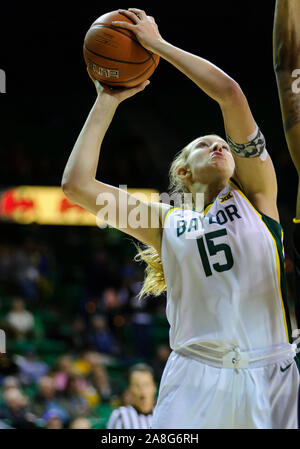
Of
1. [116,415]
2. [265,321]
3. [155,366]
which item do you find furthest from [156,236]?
[155,366]

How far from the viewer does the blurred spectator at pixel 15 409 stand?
6230 mm

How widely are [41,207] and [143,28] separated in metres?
10.1

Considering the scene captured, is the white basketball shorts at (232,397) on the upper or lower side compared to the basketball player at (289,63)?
lower

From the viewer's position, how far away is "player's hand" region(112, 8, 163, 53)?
2.65 meters

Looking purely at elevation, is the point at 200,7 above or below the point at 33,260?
above

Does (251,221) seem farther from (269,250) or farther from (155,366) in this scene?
(155,366)

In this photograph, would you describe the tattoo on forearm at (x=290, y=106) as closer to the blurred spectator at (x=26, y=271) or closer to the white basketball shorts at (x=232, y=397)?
the white basketball shorts at (x=232, y=397)

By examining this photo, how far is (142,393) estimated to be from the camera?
471 centimetres

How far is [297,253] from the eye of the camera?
81.3 inches

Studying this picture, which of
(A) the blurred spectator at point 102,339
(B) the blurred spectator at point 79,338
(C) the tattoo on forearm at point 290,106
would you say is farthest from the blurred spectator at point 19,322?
(C) the tattoo on forearm at point 290,106

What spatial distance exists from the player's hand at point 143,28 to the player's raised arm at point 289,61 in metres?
0.61

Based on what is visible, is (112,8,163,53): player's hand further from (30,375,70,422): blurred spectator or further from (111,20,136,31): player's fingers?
(30,375,70,422): blurred spectator

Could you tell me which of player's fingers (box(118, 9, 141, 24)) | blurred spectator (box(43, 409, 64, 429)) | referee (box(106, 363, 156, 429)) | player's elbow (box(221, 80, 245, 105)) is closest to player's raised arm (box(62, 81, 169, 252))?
player's fingers (box(118, 9, 141, 24))

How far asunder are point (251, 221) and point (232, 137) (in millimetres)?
354
